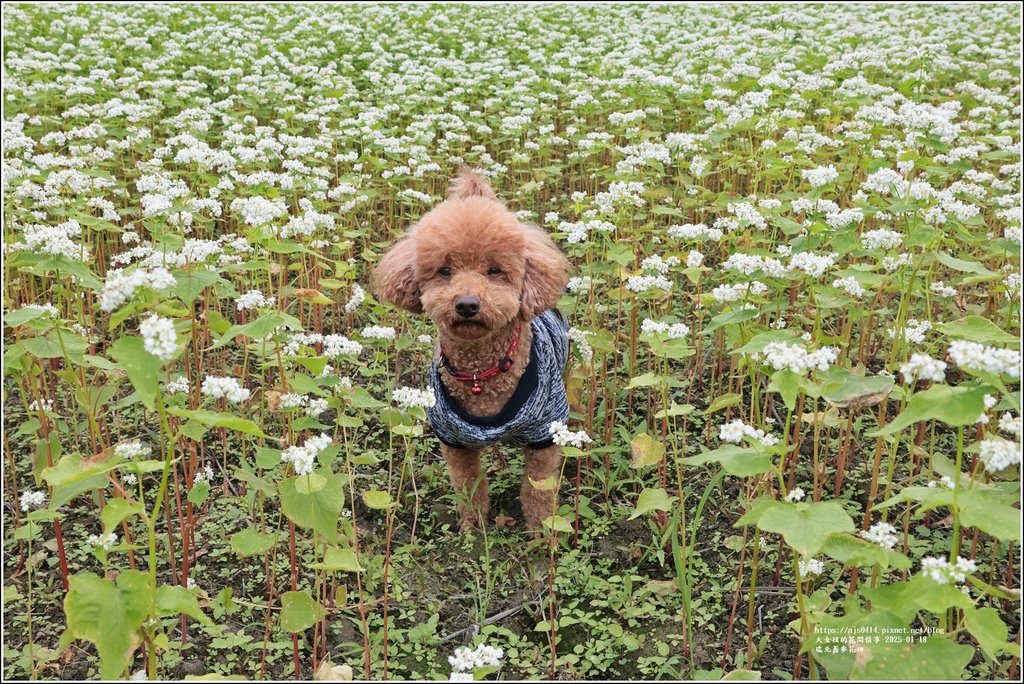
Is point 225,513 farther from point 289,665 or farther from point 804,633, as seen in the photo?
point 804,633

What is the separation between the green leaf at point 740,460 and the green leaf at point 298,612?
117cm

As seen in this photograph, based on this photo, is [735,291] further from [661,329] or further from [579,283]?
[579,283]

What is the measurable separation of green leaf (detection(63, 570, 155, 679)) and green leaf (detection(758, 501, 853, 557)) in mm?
1351

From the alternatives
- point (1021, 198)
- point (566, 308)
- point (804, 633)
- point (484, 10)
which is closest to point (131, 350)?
point (804, 633)

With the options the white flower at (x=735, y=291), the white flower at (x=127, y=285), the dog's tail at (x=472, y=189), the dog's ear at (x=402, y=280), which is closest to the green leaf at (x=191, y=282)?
the white flower at (x=127, y=285)

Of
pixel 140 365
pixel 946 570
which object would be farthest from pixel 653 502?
pixel 140 365

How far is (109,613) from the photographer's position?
1.66 meters

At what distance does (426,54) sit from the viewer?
32.2 feet

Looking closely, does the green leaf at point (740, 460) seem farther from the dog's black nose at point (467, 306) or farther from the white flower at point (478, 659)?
the dog's black nose at point (467, 306)

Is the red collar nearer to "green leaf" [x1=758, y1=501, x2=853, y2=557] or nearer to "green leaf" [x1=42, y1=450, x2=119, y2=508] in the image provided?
"green leaf" [x1=42, y1=450, x2=119, y2=508]

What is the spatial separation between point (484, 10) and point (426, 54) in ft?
13.1

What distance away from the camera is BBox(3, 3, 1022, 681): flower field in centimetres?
178

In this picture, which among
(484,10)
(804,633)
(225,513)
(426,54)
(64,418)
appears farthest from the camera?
(484,10)

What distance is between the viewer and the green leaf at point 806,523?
154 centimetres
